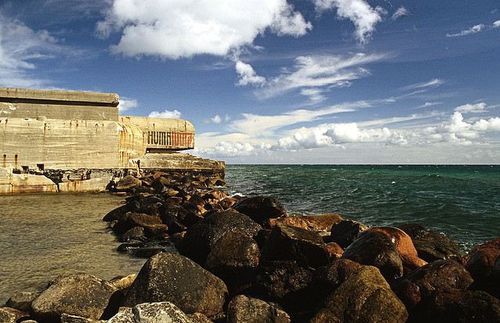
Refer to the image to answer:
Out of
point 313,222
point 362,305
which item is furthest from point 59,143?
point 362,305

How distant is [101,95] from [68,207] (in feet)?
24.3

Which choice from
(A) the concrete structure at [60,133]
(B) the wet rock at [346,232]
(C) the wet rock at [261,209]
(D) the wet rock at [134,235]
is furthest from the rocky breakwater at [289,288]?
(A) the concrete structure at [60,133]

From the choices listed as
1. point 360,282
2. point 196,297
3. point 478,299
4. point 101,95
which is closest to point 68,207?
point 101,95

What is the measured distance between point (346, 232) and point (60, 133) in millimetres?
14332

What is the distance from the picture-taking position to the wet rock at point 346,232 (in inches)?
257

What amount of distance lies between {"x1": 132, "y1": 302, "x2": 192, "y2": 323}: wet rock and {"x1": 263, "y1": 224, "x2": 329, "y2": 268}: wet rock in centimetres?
179

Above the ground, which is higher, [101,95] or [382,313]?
[101,95]

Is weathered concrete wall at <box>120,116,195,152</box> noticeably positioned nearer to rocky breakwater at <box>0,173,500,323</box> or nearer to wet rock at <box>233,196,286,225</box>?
wet rock at <box>233,196,286,225</box>

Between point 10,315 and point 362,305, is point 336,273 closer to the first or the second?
point 362,305

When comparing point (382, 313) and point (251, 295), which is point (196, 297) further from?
point (382, 313)

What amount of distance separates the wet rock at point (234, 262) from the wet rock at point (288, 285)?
1.38 feet

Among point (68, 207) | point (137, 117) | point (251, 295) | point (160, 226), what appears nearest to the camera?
point (251, 295)

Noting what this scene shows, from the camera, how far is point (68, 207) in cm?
1209

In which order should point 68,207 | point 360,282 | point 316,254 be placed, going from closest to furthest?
point 360,282, point 316,254, point 68,207
